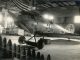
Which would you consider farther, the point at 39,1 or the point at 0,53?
the point at 39,1

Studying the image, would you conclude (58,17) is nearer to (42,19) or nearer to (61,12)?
(61,12)

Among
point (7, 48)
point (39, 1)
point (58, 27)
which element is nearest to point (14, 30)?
point (58, 27)

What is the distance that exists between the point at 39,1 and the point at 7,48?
966cm

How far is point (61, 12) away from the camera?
2942cm

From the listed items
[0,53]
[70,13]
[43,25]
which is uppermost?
[70,13]

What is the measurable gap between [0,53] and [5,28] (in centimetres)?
1762

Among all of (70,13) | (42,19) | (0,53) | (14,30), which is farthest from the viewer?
(42,19)

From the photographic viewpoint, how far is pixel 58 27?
29.0 m

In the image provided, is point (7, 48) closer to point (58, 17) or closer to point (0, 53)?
point (0, 53)

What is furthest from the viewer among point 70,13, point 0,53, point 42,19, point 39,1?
point 42,19

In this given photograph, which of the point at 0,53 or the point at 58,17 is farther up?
the point at 58,17

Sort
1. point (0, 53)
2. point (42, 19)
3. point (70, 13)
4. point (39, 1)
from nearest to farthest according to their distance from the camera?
point (0, 53) → point (39, 1) → point (70, 13) → point (42, 19)

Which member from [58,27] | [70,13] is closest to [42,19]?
[58,27]

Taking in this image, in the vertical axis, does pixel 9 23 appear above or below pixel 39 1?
below
